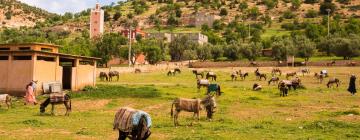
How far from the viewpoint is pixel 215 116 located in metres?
23.3

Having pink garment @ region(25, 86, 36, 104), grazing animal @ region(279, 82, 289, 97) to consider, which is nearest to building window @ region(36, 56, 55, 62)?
pink garment @ region(25, 86, 36, 104)

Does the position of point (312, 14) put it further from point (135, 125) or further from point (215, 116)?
point (135, 125)

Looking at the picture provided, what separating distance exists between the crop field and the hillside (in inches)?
6224

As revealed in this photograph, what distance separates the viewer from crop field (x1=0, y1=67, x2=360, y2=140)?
17.7 meters

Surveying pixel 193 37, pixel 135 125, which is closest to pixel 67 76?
pixel 135 125

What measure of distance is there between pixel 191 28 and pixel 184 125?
502 feet

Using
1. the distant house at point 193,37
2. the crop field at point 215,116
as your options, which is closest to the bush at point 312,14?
the distant house at point 193,37

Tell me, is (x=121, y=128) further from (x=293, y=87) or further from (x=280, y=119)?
(x=293, y=87)

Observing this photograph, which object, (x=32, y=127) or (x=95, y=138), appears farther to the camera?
(x=32, y=127)

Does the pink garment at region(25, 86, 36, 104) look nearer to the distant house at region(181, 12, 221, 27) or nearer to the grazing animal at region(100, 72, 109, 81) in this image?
the grazing animal at region(100, 72, 109, 81)

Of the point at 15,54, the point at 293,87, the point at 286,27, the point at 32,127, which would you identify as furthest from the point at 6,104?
the point at 286,27

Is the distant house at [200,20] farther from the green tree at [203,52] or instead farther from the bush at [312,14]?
the green tree at [203,52]

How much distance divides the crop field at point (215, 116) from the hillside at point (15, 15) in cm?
15810

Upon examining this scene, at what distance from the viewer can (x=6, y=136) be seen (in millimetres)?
16625
